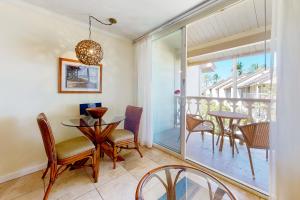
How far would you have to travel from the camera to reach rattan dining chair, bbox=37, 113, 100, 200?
1.50 meters

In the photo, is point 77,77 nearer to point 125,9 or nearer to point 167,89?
point 125,9

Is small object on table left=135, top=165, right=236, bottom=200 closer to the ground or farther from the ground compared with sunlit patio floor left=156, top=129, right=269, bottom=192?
farther from the ground

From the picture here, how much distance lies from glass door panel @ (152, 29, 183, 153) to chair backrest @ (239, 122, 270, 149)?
1.02 meters

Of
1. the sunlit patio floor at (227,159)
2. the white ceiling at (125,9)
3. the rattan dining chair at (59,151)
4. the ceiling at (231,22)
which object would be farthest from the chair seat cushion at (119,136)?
the ceiling at (231,22)

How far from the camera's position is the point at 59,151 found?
1678mm

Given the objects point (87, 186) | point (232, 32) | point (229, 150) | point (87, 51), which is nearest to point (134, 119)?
point (87, 186)

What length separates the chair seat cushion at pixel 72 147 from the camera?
1659mm

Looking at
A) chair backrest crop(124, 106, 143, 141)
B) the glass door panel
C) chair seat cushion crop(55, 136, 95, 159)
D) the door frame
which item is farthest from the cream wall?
the door frame

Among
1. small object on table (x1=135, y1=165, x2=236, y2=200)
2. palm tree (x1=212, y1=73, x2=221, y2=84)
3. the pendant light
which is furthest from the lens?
palm tree (x1=212, y1=73, x2=221, y2=84)

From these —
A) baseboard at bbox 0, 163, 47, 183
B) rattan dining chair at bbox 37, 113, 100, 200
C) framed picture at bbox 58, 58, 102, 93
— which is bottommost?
baseboard at bbox 0, 163, 47, 183

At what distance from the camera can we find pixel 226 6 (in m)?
1.75

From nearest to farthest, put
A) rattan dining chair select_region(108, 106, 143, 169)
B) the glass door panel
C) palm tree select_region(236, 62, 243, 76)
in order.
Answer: rattan dining chair select_region(108, 106, 143, 169)
the glass door panel
palm tree select_region(236, 62, 243, 76)

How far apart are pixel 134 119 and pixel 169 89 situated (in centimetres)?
90

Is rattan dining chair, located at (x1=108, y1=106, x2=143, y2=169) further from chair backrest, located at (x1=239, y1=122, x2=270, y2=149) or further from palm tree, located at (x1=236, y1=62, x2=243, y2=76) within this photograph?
palm tree, located at (x1=236, y1=62, x2=243, y2=76)
